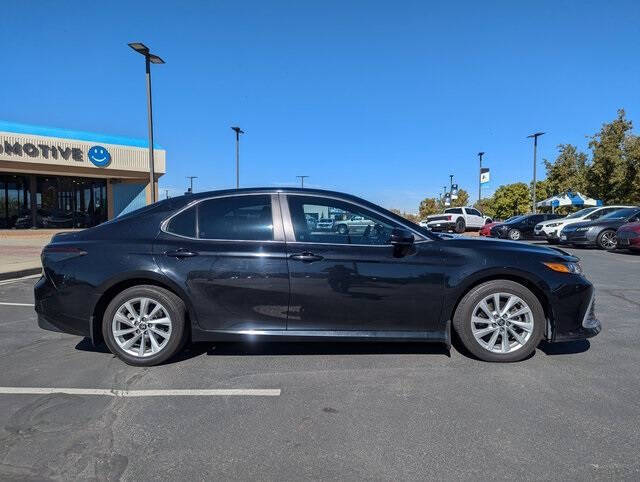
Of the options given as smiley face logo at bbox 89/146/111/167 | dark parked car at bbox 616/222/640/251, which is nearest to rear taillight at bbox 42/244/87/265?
dark parked car at bbox 616/222/640/251

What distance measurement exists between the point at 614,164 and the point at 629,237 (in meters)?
18.2

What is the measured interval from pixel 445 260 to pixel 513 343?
40.0 inches

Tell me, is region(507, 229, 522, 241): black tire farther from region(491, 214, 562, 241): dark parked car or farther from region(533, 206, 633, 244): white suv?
region(533, 206, 633, 244): white suv

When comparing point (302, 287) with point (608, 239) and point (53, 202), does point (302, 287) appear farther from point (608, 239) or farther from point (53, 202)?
point (53, 202)

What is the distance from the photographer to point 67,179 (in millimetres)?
29031

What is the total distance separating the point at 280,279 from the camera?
417 centimetres

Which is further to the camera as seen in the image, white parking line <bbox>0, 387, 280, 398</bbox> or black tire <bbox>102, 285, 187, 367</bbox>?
black tire <bbox>102, 285, 187, 367</bbox>

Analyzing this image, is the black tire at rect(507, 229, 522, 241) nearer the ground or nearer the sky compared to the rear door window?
nearer the ground

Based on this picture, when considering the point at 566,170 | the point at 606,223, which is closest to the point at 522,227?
the point at 606,223

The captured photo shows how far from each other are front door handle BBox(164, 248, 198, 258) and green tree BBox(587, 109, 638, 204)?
102ft

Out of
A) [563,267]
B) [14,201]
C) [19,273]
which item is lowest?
[19,273]

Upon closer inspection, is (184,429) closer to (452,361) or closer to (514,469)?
(514,469)

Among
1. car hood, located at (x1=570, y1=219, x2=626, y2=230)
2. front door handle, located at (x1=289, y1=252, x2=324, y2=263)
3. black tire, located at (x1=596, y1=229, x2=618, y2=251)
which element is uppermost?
car hood, located at (x1=570, y1=219, x2=626, y2=230)

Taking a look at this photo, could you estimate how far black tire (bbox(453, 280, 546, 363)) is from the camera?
4242 millimetres
